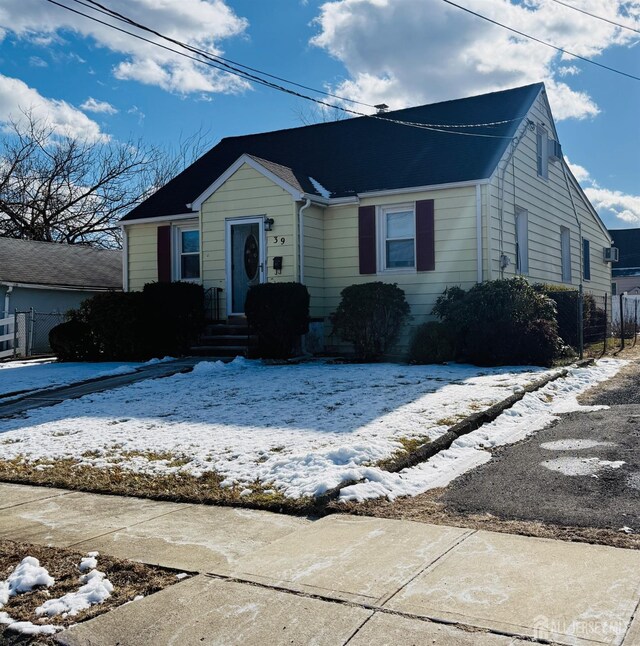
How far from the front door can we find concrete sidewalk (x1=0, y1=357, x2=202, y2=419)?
8.92ft

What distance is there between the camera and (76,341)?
15.0 metres

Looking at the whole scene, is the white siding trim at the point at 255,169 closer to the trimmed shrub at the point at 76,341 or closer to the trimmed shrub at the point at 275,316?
the trimmed shrub at the point at 275,316

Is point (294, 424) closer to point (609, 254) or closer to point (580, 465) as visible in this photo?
point (580, 465)

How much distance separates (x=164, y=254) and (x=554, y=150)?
34.7ft

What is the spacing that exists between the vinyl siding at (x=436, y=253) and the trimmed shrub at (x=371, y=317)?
1.05 m

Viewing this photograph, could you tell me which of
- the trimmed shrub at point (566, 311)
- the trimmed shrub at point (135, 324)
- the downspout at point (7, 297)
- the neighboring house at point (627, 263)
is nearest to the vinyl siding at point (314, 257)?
the trimmed shrub at point (135, 324)

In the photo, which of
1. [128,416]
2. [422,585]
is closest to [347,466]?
[422,585]

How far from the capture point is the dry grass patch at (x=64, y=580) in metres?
3.37

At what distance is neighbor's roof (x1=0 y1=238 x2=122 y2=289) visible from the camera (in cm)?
2242

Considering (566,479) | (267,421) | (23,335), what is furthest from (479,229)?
(23,335)

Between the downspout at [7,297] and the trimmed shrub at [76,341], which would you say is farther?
the downspout at [7,297]

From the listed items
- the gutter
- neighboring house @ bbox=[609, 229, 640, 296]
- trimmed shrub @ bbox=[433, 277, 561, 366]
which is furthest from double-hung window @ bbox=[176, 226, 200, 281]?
neighboring house @ bbox=[609, 229, 640, 296]

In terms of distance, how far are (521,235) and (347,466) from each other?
12.3 m

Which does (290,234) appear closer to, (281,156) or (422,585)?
(281,156)
